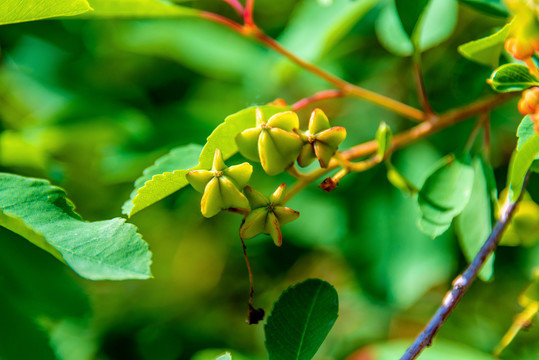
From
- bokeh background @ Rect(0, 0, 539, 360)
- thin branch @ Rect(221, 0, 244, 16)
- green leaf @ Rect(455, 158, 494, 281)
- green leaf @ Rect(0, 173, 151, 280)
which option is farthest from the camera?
bokeh background @ Rect(0, 0, 539, 360)

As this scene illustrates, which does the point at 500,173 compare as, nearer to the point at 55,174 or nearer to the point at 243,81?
the point at 243,81

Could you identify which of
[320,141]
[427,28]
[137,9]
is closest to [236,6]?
[137,9]

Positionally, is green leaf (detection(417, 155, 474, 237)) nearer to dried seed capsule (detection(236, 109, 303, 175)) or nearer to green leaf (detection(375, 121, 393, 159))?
green leaf (detection(375, 121, 393, 159))

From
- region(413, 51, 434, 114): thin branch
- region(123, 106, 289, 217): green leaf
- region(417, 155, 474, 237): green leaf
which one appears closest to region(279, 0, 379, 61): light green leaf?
region(413, 51, 434, 114): thin branch

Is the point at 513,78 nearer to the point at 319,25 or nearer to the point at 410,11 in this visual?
the point at 410,11

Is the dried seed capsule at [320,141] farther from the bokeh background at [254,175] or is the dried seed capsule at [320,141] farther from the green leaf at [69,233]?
the bokeh background at [254,175]

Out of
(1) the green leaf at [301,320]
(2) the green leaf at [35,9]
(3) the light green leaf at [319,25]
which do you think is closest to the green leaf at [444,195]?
(1) the green leaf at [301,320]

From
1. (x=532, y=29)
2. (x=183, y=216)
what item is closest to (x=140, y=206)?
(x=532, y=29)
